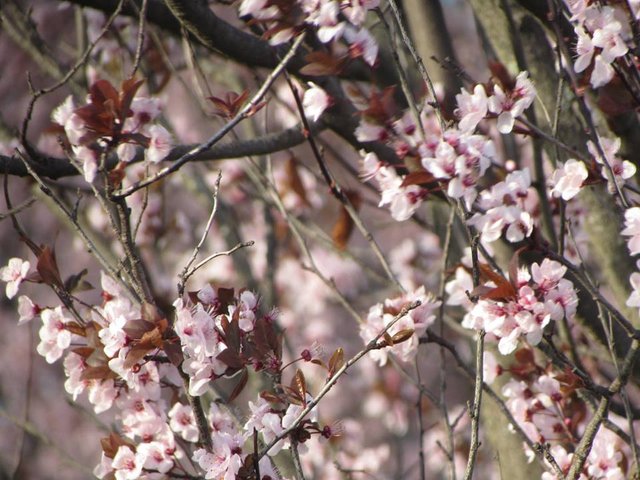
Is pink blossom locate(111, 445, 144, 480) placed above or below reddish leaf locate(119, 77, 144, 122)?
below

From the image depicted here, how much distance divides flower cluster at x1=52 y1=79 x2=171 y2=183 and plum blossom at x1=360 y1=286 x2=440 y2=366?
2.14 ft

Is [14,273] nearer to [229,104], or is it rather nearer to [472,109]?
[229,104]

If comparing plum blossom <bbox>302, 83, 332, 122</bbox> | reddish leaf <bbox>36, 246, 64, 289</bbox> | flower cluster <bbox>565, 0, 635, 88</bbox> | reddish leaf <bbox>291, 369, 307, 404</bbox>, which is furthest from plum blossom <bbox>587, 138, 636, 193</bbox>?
reddish leaf <bbox>36, 246, 64, 289</bbox>

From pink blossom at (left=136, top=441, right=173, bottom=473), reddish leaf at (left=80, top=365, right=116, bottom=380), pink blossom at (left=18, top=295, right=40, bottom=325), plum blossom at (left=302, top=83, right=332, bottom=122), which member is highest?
plum blossom at (left=302, top=83, right=332, bottom=122)

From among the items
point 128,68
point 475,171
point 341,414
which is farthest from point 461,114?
Answer: point 341,414

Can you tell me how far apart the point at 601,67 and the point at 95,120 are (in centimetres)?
110

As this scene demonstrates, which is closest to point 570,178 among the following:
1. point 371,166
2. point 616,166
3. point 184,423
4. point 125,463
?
point 616,166

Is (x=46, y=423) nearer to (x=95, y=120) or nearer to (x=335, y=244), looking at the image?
(x=335, y=244)

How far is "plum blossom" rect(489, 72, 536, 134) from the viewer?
170 centimetres

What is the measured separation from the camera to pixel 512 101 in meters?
1.72

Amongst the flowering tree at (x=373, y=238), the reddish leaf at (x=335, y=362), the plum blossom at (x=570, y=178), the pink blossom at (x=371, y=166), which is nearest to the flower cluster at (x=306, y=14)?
the flowering tree at (x=373, y=238)

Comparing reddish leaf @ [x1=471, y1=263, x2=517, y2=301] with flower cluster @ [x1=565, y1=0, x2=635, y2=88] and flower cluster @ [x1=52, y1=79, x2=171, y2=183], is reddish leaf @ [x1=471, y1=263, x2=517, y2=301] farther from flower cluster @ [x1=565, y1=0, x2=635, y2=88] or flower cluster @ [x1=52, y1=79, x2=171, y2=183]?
flower cluster @ [x1=52, y1=79, x2=171, y2=183]

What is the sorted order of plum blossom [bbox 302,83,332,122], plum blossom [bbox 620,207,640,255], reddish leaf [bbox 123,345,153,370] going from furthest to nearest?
plum blossom [bbox 302,83,332,122], plum blossom [bbox 620,207,640,255], reddish leaf [bbox 123,345,153,370]

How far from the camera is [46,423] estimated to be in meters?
8.23
